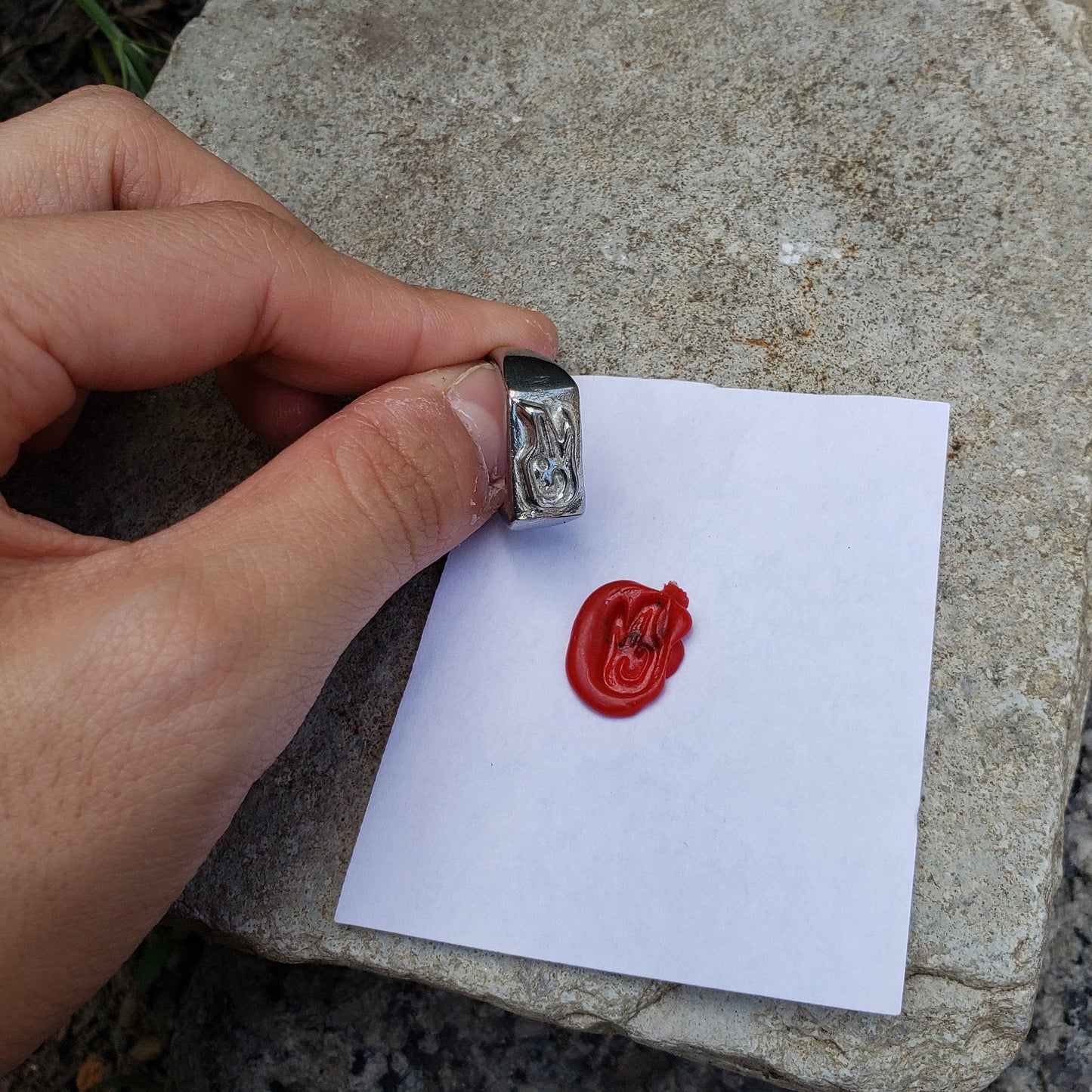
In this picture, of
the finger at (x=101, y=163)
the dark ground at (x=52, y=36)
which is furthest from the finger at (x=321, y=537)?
the dark ground at (x=52, y=36)

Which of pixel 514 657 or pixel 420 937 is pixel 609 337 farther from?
pixel 420 937

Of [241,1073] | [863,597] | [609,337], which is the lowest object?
[241,1073]

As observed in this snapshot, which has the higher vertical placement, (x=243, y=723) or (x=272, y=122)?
(x=272, y=122)

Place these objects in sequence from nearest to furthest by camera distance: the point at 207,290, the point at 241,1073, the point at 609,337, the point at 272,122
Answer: the point at 207,290
the point at 609,337
the point at 241,1073
the point at 272,122

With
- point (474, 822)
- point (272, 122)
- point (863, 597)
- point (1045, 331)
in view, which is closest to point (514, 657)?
point (474, 822)

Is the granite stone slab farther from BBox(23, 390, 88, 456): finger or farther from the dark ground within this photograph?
the dark ground

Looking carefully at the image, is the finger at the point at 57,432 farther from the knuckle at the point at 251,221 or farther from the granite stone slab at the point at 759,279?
the knuckle at the point at 251,221

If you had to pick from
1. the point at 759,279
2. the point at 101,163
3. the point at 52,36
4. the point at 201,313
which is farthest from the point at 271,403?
the point at 52,36
